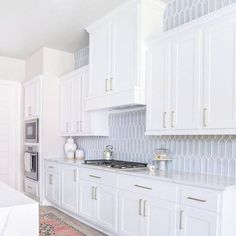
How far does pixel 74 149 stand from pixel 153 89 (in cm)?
227

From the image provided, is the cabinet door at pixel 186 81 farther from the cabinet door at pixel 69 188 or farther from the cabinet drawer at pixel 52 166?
the cabinet drawer at pixel 52 166

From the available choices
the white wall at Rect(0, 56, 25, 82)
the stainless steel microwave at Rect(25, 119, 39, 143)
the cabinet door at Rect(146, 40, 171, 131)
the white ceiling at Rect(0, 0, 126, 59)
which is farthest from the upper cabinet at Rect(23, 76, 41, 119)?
the cabinet door at Rect(146, 40, 171, 131)

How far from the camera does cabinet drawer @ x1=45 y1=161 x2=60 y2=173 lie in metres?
4.21

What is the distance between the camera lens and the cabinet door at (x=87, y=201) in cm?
334

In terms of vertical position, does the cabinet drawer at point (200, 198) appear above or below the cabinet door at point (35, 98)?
below

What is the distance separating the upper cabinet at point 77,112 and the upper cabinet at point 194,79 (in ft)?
4.23

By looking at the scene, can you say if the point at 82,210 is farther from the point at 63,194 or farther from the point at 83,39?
the point at 83,39

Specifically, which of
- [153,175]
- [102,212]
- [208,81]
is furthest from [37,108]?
[208,81]

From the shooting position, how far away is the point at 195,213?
83.7 inches

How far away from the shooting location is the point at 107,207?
308 cm

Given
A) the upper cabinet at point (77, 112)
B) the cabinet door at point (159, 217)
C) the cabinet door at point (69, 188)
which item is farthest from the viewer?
the upper cabinet at point (77, 112)

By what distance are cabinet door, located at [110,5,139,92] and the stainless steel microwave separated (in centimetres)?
197

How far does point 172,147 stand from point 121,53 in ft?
4.11

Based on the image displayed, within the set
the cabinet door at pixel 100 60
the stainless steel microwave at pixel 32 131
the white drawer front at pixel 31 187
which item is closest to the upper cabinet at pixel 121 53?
the cabinet door at pixel 100 60
